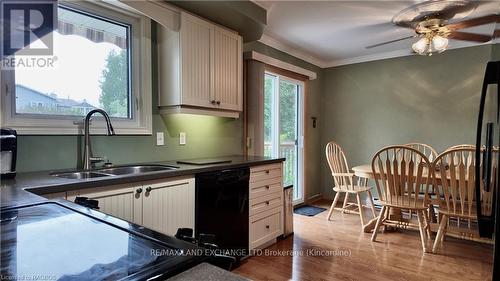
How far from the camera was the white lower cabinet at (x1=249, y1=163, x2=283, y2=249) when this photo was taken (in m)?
2.49

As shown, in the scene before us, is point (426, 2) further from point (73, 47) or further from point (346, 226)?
point (73, 47)

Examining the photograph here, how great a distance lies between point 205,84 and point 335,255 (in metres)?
1.91

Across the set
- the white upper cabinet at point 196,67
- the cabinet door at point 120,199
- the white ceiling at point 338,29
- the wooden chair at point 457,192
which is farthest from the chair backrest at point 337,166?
the cabinet door at point 120,199

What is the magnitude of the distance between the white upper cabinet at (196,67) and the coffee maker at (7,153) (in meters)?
1.07

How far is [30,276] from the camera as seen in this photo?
520 millimetres

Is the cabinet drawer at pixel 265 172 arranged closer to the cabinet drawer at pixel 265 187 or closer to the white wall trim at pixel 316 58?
the cabinet drawer at pixel 265 187

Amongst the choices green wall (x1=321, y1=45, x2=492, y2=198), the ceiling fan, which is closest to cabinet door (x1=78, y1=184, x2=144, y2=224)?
the ceiling fan

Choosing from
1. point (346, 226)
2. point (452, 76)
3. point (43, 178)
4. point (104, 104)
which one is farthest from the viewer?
→ point (452, 76)

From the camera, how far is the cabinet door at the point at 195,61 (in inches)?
89.2

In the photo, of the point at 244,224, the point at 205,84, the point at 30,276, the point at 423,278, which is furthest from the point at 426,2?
the point at 30,276

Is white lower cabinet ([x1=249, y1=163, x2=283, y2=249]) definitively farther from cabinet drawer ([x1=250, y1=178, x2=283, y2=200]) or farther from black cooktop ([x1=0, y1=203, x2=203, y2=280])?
black cooktop ([x1=0, y1=203, x2=203, y2=280])

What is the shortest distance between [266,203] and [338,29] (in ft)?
6.96

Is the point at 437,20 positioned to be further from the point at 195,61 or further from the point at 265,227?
the point at 265,227

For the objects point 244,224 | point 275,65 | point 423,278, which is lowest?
point 423,278
